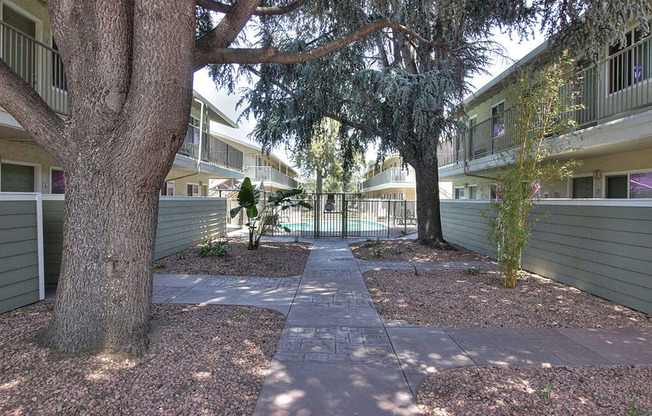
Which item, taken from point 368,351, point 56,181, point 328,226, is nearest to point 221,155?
point 328,226

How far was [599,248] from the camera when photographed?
19.8 ft

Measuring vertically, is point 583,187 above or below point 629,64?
below

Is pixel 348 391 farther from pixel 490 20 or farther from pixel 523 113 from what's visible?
pixel 490 20

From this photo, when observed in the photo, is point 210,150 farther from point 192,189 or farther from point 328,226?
point 328,226

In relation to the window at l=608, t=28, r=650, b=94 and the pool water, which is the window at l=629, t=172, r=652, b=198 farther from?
the pool water

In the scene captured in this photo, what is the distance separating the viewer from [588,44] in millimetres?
7469

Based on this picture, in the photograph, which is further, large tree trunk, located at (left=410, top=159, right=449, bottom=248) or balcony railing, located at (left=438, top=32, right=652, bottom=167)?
large tree trunk, located at (left=410, top=159, right=449, bottom=248)

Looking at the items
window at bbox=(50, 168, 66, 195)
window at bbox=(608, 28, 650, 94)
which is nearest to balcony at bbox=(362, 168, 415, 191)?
window at bbox=(608, 28, 650, 94)

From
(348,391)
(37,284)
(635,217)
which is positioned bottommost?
(348,391)

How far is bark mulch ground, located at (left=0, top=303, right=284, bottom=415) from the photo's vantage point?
2.77m

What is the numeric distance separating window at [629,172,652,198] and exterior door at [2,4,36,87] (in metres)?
13.1

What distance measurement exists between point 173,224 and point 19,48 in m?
4.95

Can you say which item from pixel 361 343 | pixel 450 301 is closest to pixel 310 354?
pixel 361 343

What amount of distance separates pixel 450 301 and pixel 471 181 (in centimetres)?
1256
